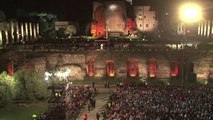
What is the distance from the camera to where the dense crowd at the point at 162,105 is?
102ft

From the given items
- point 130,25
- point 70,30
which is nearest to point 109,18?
point 130,25

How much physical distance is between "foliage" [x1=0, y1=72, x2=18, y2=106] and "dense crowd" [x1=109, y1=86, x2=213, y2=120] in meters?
13.4

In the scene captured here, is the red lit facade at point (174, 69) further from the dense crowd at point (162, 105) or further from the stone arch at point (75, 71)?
the dense crowd at point (162, 105)

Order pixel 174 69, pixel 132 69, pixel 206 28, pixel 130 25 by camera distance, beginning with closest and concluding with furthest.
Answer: pixel 174 69 → pixel 132 69 → pixel 206 28 → pixel 130 25

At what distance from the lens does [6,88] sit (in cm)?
4375

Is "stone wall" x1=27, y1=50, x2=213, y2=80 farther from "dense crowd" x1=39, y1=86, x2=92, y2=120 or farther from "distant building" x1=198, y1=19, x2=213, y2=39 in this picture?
"distant building" x1=198, y1=19, x2=213, y2=39

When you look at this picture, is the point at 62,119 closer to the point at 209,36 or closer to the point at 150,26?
the point at 209,36

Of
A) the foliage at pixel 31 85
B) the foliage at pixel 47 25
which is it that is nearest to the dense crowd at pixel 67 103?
the foliage at pixel 31 85

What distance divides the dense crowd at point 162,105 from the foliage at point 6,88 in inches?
527

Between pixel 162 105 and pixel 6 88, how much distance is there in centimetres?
2065

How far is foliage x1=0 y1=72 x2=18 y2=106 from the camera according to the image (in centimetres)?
4300

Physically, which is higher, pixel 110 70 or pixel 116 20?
pixel 116 20

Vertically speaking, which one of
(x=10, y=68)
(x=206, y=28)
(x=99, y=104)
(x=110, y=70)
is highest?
(x=206, y=28)

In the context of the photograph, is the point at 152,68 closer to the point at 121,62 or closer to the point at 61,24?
Answer: the point at 121,62
